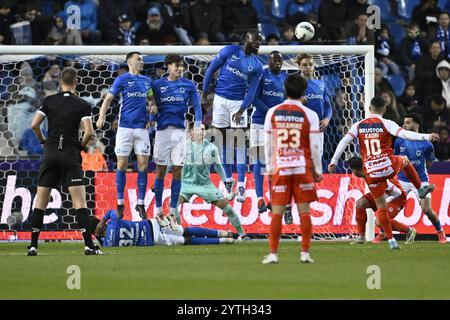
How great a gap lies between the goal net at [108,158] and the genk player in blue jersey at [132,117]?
5.11 ft

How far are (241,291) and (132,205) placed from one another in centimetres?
923

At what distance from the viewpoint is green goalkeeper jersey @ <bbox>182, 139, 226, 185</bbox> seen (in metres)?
17.8

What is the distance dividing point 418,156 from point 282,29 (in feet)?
24.4

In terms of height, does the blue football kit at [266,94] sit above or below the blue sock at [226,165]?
above

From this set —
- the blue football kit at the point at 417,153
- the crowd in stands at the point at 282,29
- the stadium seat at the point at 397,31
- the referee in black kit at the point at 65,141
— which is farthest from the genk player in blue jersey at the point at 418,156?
the stadium seat at the point at 397,31

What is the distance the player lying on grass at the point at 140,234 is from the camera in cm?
1650

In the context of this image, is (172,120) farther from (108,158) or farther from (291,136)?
(291,136)

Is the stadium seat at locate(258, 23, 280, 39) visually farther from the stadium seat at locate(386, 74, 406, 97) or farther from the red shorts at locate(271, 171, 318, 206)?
the red shorts at locate(271, 171, 318, 206)

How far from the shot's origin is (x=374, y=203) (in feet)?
54.4

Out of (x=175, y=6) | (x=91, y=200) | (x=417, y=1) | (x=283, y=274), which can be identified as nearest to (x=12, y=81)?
(x=91, y=200)

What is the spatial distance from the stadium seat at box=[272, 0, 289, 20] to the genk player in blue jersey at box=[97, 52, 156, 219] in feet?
28.8

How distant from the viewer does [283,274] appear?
1148 cm

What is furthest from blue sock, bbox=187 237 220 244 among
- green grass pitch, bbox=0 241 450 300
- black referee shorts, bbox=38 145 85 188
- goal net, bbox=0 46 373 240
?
black referee shorts, bbox=38 145 85 188

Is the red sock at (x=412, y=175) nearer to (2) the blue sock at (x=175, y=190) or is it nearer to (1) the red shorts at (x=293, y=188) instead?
(2) the blue sock at (x=175, y=190)
